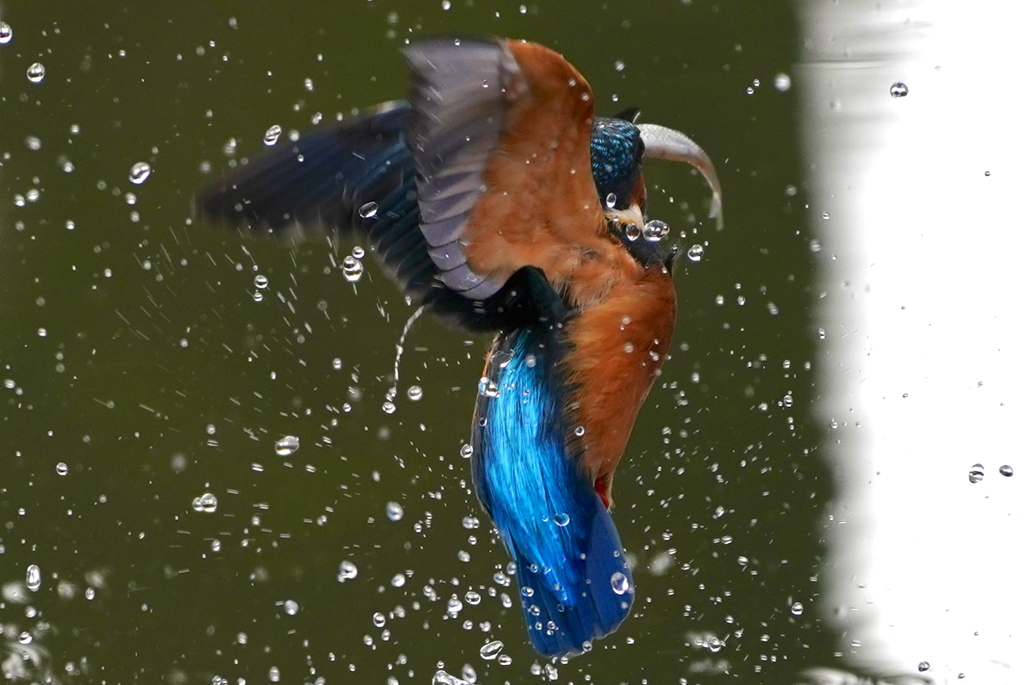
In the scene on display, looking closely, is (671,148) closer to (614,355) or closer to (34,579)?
(614,355)

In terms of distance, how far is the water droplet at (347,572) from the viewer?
8.21 feet

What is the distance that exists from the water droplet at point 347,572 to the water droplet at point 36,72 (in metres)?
1.26

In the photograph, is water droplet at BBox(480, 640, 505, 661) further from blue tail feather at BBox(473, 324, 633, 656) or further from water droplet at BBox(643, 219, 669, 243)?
water droplet at BBox(643, 219, 669, 243)

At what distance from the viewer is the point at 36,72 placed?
9.02 ft

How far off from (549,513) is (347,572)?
0.99 meters

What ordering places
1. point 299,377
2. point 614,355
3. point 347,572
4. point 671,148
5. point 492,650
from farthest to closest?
point 299,377, point 347,572, point 492,650, point 671,148, point 614,355

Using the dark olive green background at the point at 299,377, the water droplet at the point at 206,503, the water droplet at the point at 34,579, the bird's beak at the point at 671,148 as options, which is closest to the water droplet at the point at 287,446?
the dark olive green background at the point at 299,377

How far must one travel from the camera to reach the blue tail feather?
5.29ft

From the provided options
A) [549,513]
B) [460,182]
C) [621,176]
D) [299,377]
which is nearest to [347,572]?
[299,377]

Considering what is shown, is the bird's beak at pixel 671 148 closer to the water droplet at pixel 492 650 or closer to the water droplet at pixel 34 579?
the water droplet at pixel 492 650

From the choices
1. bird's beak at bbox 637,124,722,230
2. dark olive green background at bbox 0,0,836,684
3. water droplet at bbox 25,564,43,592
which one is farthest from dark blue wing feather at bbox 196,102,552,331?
water droplet at bbox 25,564,43,592

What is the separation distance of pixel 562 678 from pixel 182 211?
4.16ft

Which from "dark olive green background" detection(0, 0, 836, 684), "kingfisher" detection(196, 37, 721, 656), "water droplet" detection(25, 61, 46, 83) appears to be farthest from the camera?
"water droplet" detection(25, 61, 46, 83)

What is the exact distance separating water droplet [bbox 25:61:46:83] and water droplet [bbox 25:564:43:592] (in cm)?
105
